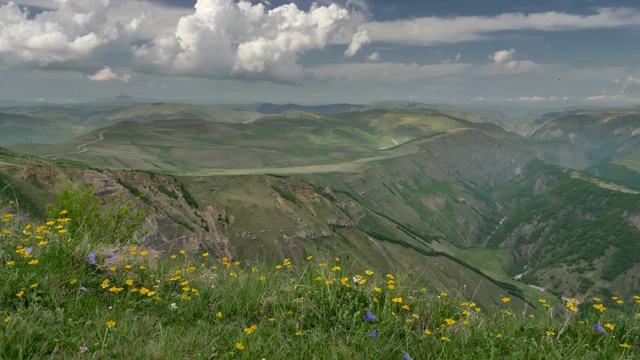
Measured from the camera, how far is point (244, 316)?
8.30 m

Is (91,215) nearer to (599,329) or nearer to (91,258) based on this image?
(91,258)

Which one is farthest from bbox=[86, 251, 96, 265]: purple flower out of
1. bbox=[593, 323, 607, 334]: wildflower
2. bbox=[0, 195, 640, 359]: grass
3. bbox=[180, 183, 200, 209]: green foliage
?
bbox=[180, 183, 200, 209]: green foliage

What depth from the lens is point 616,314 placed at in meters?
9.45

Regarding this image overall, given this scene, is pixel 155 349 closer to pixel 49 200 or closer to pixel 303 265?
pixel 303 265

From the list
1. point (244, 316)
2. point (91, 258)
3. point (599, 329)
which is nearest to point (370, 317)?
point (244, 316)

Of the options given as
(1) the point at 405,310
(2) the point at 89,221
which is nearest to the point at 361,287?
(1) the point at 405,310

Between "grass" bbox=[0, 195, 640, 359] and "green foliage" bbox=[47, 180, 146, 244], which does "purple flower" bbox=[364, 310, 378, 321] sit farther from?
"green foliage" bbox=[47, 180, 146, 244]

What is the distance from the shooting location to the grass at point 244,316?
6625mm

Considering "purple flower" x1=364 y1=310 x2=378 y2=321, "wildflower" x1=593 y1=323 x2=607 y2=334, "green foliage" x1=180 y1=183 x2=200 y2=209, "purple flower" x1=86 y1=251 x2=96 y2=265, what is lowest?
"green foliage" x1=180 y1=183 x2=200 y2=209

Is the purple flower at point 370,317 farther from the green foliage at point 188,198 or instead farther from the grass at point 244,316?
the green foliage at point 188,198

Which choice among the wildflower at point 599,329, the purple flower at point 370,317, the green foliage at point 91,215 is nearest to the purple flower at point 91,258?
the green foliage at point 91,215

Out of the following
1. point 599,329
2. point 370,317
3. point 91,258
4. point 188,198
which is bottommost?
point 188,198

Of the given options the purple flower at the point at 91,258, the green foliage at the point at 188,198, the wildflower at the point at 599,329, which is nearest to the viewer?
the wildflower at the point at 599,329

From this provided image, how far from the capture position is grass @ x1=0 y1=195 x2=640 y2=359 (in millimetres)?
6625
